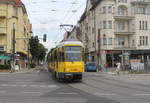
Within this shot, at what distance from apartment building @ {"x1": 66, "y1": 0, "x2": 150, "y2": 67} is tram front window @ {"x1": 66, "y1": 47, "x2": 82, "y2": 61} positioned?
36439 millimetres

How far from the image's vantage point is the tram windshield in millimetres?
23938

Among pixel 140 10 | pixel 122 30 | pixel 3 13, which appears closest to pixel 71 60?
pixel 3 13

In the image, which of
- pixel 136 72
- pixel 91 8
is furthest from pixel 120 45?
pixel 136 72

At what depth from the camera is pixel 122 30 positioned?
63.9 m

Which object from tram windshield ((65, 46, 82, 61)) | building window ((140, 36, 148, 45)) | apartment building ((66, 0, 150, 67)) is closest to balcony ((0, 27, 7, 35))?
apartment building ((66, 0, 150, 67))

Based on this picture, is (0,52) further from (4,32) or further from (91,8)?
(91,8)

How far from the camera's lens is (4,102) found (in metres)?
12.6

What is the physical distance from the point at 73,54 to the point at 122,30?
41.5 meters

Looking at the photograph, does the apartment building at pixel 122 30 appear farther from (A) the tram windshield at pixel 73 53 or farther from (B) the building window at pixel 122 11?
(A) the tram windshield at pixel 73 53

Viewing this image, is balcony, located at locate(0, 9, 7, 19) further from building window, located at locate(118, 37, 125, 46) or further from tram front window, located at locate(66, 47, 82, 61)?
tram front window, located at locate(66, 47, 82, 61)

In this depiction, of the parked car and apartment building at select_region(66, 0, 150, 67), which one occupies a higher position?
apartment building at select_region(66, 0, 150, 67)

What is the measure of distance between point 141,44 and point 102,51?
8.98 metres

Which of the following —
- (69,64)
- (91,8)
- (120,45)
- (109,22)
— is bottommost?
(69,64)

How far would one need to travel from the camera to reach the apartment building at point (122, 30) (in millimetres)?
61906
